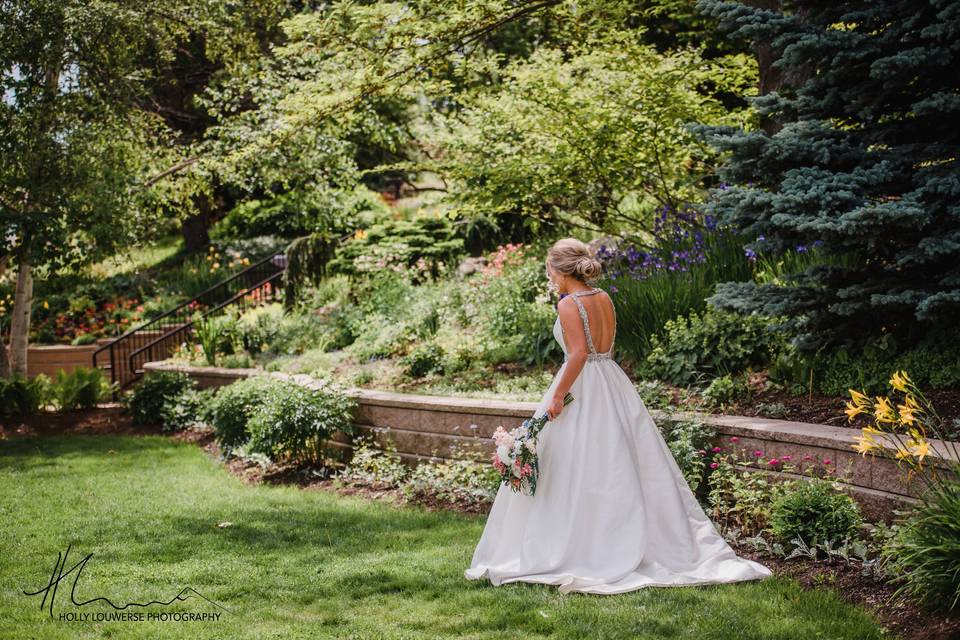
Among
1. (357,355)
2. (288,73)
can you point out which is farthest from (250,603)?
(288,73)

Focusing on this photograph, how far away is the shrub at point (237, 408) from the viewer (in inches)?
348

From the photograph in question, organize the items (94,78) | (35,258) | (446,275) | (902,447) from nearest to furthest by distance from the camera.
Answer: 1. (902,447)
2. (35,258)
3. (94,78)
4. (446,275)

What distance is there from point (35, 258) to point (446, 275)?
5.66m

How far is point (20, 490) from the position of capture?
24.8 feet

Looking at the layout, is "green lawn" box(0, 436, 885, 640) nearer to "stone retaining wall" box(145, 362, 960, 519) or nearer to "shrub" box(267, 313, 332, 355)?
"stone retaining wall" box(145, 362, 960, 519)

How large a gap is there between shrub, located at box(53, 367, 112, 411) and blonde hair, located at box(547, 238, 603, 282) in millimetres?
9285

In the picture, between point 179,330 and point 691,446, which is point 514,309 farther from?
point 179,330

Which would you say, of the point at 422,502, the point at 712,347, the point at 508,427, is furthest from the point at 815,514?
the point at 422,502

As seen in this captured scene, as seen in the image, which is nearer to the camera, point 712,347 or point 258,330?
point 712,347

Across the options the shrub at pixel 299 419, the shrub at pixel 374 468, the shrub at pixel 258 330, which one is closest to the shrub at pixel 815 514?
the shrub at pixel 374 468

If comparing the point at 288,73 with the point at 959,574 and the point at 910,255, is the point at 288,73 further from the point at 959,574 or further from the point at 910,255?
the point at 959,574

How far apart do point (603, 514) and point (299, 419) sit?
392 centimetres

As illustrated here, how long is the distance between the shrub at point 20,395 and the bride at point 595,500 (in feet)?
28.7

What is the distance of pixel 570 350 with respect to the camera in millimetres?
4871
